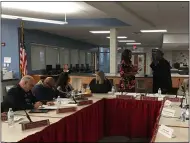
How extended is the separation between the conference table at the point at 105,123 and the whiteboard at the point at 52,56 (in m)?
6.06

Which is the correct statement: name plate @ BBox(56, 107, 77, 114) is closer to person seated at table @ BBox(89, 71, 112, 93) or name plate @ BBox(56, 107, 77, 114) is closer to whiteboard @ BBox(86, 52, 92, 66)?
person seated at table @ BBox(89, 71, 112, 93)

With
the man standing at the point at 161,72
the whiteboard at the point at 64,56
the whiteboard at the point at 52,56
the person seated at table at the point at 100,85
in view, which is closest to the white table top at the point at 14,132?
the person seated at table at the point at 100,85

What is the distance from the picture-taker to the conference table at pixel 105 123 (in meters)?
2.19

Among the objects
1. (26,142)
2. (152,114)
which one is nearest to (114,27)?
(152,114)

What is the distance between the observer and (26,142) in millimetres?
2043

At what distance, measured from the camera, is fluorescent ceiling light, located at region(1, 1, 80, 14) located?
4.76 m

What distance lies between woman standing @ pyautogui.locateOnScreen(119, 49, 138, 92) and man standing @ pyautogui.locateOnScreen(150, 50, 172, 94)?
1.53 ft

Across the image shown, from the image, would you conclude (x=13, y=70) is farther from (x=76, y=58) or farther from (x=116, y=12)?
(x=76, y=58)

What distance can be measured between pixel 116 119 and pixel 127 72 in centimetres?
124

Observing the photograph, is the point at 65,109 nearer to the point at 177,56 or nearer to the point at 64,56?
the point at 64,56

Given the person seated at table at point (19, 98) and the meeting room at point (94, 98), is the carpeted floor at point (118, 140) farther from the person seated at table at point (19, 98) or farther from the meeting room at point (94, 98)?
the person seated at table at point (19, 98)

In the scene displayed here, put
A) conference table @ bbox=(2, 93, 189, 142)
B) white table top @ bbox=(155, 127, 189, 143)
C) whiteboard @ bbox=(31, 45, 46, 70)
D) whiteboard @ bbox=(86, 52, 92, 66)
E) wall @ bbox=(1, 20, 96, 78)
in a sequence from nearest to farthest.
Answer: white table top @ bbox=(155, 127, 189, 143) < conference table @ bbox=(2, 93, 189, 142) < wall @ bbox=(1, 20, 96, 78) < whiteboard @ bbox=(31, 45, 46, 70) < whiteboard @ bbox=(86, 52, 92, 66)

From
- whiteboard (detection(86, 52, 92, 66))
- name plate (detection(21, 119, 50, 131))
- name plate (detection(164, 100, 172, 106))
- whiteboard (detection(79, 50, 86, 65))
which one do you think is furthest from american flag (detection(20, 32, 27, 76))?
whiteboard (detection(86, 52, 92, 66))

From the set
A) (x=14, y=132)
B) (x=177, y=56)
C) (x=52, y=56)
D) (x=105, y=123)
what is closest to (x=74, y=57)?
(x=52, y=56)
